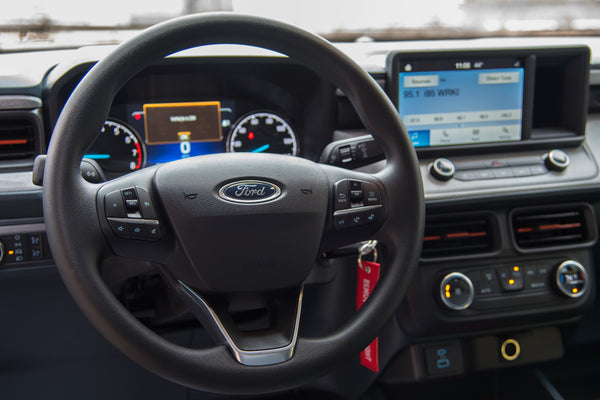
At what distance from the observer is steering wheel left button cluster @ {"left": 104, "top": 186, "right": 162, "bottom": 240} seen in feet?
2.68

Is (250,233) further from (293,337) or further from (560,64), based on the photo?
(560,64)

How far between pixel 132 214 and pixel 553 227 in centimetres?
112

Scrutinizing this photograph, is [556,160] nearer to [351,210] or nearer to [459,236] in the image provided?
[459,236]

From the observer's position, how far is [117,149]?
1.32m

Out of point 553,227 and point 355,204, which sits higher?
point 355,204

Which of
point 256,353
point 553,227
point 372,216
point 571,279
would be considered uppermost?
point 372,216

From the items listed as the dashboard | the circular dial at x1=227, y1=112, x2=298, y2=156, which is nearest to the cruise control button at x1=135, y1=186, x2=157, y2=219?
the dashboard

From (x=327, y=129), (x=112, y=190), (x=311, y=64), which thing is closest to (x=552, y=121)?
(x=327, y=129)

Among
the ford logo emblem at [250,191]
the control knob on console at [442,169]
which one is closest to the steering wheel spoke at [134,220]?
the ford logo emblem at [250,191]

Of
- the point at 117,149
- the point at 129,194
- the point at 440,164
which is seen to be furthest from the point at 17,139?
the point at 440,164

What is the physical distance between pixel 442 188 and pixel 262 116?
46 cm

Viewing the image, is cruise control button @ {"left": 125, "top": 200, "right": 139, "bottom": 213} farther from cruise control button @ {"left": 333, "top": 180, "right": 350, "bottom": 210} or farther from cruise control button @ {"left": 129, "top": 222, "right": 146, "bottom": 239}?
cruise control button @ {"left": 333, "top": 180, "right": 350, "bottom": 210}

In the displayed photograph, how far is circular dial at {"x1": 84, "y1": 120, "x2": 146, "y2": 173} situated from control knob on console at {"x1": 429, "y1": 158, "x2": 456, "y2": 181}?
69 cm

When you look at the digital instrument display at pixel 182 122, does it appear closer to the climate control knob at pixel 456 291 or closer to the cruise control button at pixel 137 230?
the cruise control button at pixel 137 230
